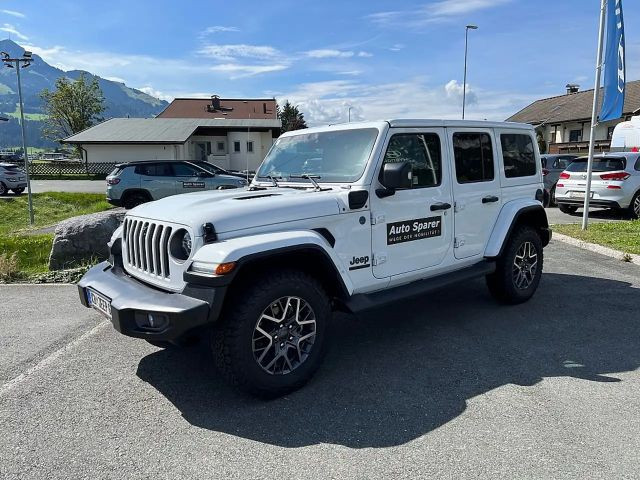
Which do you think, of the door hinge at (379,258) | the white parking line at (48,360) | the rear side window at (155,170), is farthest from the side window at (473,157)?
the rear side window at (155,170)

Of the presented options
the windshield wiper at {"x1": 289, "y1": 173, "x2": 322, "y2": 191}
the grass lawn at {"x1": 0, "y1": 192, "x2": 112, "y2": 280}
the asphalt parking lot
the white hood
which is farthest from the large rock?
the windshield wiper at {"x1": 289, "y1": 173, "x2": 322, "y2": 191}

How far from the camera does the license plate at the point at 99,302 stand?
135 inches

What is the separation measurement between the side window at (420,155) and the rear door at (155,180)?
35.7ft

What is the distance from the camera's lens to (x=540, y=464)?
2.65 m

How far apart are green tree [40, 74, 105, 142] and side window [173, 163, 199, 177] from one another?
45463mm

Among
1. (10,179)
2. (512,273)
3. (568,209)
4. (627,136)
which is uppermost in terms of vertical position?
(627,136)

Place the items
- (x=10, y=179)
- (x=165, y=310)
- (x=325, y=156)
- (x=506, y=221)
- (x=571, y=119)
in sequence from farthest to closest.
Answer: (x=571, y=119)
(x=10, y=179)
(x=506, y=221)
(x=325, y=156)
(x=165, y=310)

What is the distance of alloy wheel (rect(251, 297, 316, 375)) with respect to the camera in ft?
11.0

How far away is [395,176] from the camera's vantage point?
373cm

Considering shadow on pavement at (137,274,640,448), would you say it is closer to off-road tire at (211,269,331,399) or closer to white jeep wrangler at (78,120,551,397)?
off-road tire at (211,269,331,399)

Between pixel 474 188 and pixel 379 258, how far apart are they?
4.93 feet

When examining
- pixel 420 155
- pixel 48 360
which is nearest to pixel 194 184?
pixel 48 360

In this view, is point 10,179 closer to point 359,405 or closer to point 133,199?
point 133,199

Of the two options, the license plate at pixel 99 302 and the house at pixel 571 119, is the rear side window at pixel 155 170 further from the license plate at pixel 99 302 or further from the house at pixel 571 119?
the house at pixel 571 119
